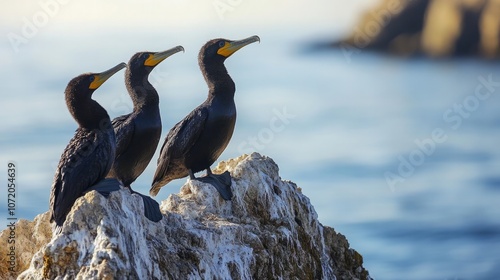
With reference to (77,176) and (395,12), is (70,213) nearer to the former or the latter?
(77,176)

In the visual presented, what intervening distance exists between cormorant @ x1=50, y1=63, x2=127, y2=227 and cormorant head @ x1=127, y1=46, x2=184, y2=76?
7.60ft

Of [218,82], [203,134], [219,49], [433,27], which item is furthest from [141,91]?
[433,27]

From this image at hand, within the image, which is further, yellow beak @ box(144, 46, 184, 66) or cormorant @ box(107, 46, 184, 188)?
yellow beak @ box(144, 46, 184, 66)

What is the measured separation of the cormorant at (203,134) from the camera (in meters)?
17.7

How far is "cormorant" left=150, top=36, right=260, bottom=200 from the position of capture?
17688 mm

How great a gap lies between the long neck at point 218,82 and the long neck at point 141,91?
0.83 meters

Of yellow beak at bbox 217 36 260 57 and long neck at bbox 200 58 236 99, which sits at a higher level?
yellow beak at bbox 217 36 260 57

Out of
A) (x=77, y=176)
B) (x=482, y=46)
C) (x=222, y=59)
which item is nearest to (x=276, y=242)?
(x=77, y=176)

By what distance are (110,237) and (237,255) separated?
81.2 inches

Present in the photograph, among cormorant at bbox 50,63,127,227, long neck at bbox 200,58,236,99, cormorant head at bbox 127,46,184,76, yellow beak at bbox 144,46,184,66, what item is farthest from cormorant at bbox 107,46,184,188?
cormorant at bbox 50,63,127,227

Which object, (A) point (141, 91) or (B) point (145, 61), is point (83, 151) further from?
(B) point (145, 61)

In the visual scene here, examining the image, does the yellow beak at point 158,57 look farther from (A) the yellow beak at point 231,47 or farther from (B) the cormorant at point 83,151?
(B) the cormorant at point 83,151

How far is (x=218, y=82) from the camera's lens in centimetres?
1803

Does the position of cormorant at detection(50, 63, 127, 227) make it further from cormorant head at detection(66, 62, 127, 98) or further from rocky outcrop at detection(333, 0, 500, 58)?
rocky outcrop at detection(333, 0, 500, 58)
